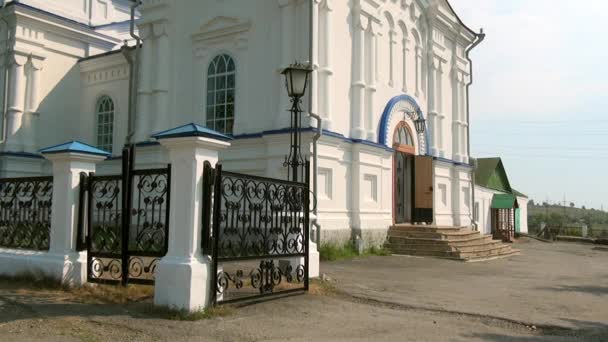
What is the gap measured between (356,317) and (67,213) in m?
4.08

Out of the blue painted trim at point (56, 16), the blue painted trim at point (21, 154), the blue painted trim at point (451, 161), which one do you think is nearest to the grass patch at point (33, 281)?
the blue painted trim at point (21, 154)

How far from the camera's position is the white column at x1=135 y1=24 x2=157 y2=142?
1533cm

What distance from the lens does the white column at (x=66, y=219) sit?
24.6 ft

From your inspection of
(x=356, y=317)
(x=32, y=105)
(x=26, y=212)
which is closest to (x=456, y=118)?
(x=32, y=105)

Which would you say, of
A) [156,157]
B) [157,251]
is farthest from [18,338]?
[156,157]

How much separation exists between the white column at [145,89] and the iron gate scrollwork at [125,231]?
7.57m

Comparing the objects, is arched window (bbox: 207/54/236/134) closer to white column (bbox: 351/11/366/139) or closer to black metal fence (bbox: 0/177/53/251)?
white column (bbox: 351/11/366/139)

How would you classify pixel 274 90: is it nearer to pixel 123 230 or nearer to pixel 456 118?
pixel 123 230

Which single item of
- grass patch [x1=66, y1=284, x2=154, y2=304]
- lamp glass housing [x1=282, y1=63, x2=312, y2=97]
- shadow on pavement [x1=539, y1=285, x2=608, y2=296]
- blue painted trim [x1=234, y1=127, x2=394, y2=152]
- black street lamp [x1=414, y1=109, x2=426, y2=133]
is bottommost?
shadow on pavement [x1=539, y1=285, x2=608, y2=296]

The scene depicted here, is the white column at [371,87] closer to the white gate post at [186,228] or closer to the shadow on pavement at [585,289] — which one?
the shadow on pavement at [585,289]

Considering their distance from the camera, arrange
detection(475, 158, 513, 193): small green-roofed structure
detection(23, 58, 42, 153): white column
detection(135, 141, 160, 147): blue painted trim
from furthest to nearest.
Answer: detection(475, 158, 513, 193): small green-roofed structure, detection(23, 58, 42, 153): white column, detection(135, 141, 160, 147): blue painted trim

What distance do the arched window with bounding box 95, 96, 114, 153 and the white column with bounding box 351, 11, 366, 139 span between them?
7861mm

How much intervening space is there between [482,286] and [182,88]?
9271 millimetres

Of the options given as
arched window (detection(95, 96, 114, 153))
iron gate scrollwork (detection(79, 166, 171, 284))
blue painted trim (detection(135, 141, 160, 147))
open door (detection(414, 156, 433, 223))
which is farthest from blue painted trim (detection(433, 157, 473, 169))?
iron gate scrollwork (detection(79, 166, 171, 284))
